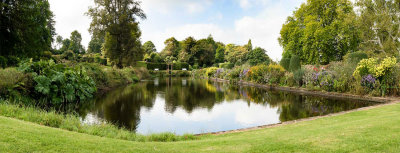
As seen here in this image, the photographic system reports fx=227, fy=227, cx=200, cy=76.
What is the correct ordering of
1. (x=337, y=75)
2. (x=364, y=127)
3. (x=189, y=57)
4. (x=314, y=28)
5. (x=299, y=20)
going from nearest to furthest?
(x=364, y=127) → (x=337, y=75) → (x=314, y=28) → (x=299, y=20) → (x=189, y=57)

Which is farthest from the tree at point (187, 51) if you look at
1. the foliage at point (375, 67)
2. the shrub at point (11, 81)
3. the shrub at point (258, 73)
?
the shrub at point (11, 81)

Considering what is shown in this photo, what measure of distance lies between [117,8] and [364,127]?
87.0 ft

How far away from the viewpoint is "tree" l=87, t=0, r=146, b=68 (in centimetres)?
2472

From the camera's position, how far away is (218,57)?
53.7 m

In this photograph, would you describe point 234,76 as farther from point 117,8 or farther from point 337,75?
point 117,8

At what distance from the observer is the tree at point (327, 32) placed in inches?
912

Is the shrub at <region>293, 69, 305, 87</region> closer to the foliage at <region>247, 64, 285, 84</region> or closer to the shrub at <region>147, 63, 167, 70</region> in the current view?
the foliage at <region>247, 64, 285, 84</region>

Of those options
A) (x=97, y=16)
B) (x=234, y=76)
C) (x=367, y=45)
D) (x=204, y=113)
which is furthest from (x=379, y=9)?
(x=97, y=16)

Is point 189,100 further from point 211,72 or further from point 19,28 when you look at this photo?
point 211,72

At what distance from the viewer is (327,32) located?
2344cm

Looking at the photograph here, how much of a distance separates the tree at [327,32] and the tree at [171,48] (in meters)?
33.6

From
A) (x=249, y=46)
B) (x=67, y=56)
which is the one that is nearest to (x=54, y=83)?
(x=67, y=56)

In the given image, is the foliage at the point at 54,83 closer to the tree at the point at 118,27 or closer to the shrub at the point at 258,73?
the shrub at the point at 258,73

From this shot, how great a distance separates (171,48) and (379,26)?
4019 centimetres
